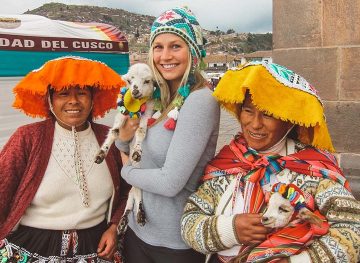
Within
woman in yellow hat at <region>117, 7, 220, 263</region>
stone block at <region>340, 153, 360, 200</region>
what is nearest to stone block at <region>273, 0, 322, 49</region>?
stone block at <region>340, 153, 360, 200</region>

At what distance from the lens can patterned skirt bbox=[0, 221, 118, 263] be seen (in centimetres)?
217

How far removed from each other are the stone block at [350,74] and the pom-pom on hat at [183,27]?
185 cm

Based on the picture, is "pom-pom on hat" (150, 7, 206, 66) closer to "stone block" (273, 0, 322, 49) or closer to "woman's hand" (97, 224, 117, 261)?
"woman's hand" (97, 224, 117, 261)

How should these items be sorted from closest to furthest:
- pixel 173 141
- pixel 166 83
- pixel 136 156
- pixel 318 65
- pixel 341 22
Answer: pixel 173 141 < pixel 136 156 < pixel 166 83 < pixel 341 22 < pixel 318 65

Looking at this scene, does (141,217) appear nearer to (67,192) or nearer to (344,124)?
(67,192)

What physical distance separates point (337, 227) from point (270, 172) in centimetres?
38

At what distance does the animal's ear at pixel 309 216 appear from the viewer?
64.8 inches

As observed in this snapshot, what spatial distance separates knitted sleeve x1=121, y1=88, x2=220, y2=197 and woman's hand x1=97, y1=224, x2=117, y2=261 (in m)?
0.50

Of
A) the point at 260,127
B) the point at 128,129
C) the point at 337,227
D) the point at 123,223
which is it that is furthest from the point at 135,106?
the point at 337,227

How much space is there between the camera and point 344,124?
3584 millimetres

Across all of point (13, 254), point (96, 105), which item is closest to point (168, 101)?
point (96, 105)

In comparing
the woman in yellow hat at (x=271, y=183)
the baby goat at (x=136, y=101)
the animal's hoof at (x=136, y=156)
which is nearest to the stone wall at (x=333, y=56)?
the woman in yellow hat at (x=271, y=183)

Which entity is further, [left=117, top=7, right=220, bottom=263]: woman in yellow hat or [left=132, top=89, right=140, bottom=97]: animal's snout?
[left=132, top=89, right=140, bottom=97]: animal's snout

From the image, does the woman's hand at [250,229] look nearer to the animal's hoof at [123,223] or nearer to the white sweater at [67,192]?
the animal's hoof at [123,223]
